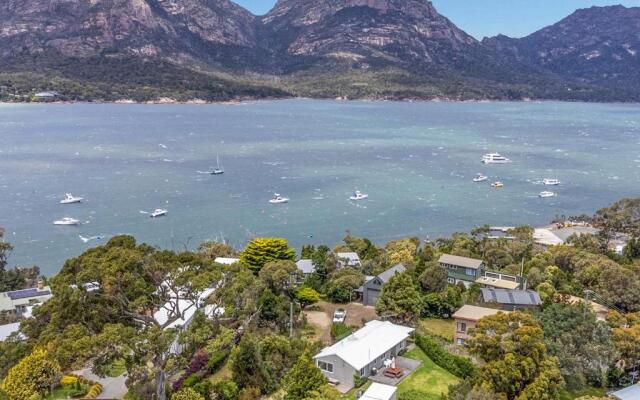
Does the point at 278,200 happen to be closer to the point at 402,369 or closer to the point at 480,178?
the point at 480,178

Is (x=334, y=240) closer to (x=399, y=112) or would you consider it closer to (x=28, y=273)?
(x=28, y=273)

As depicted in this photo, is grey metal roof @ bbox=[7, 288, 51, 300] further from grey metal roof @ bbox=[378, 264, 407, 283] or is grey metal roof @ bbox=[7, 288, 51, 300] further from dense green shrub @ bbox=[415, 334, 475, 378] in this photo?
dense green shrub @ bbox=[415, 334, 475, 378]

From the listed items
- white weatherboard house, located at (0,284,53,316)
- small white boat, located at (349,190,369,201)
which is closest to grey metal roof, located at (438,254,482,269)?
white weatherboard house, located at (0,284,53,316)

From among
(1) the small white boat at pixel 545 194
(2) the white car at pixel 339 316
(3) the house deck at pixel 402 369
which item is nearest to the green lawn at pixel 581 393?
(3) the house deck at pixel 402 369

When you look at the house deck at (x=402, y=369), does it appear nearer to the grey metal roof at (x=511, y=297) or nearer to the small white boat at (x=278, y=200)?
the grey metal roof at (x=511, y=297)

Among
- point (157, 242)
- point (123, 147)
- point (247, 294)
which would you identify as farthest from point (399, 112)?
point (247, 294)

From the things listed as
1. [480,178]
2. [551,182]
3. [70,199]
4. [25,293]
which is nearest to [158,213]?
[70,199]
